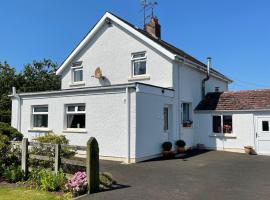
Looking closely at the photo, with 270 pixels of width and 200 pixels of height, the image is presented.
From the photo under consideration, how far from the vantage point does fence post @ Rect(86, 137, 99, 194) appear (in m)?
8.12

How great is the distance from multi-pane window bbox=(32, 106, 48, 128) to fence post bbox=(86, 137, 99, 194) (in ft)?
33.4

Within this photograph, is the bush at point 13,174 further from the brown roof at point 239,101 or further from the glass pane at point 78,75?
the brown roof at point 239,101

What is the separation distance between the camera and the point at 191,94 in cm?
1939

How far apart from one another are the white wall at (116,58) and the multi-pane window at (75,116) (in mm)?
4099

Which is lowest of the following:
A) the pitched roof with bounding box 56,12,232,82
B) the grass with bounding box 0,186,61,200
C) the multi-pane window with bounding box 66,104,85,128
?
the grass with bounding box 0,186,61,200

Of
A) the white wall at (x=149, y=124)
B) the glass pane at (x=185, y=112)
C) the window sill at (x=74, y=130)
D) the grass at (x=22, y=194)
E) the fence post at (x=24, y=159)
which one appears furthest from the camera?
the glass pane at (x=185, y=112)

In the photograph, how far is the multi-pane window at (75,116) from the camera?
52.8ft

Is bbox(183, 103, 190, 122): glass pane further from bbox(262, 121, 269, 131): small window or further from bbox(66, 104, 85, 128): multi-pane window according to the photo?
bbox(66, 104, 85, 128): multi-pane window

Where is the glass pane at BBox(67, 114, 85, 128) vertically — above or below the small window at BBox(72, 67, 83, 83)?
below

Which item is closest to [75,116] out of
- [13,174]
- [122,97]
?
[122,97]

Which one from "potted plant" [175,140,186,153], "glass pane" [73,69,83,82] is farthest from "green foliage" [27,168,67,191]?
"glass pane" [73,69,83,82]

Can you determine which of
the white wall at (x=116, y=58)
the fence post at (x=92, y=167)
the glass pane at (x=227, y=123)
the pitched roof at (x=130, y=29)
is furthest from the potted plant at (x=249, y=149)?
the fence post at (x=92, y=167)

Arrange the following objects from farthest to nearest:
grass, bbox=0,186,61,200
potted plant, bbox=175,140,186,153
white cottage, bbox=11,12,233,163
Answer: potted plant, bbox=175,140,186,153
white cottage, bbox=11,12,233,163
grass, bbox=0,186,61,200

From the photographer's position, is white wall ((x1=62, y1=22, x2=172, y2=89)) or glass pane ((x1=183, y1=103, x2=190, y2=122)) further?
glass pane ((x1=183, y1=103, x2=190, y2=122))
